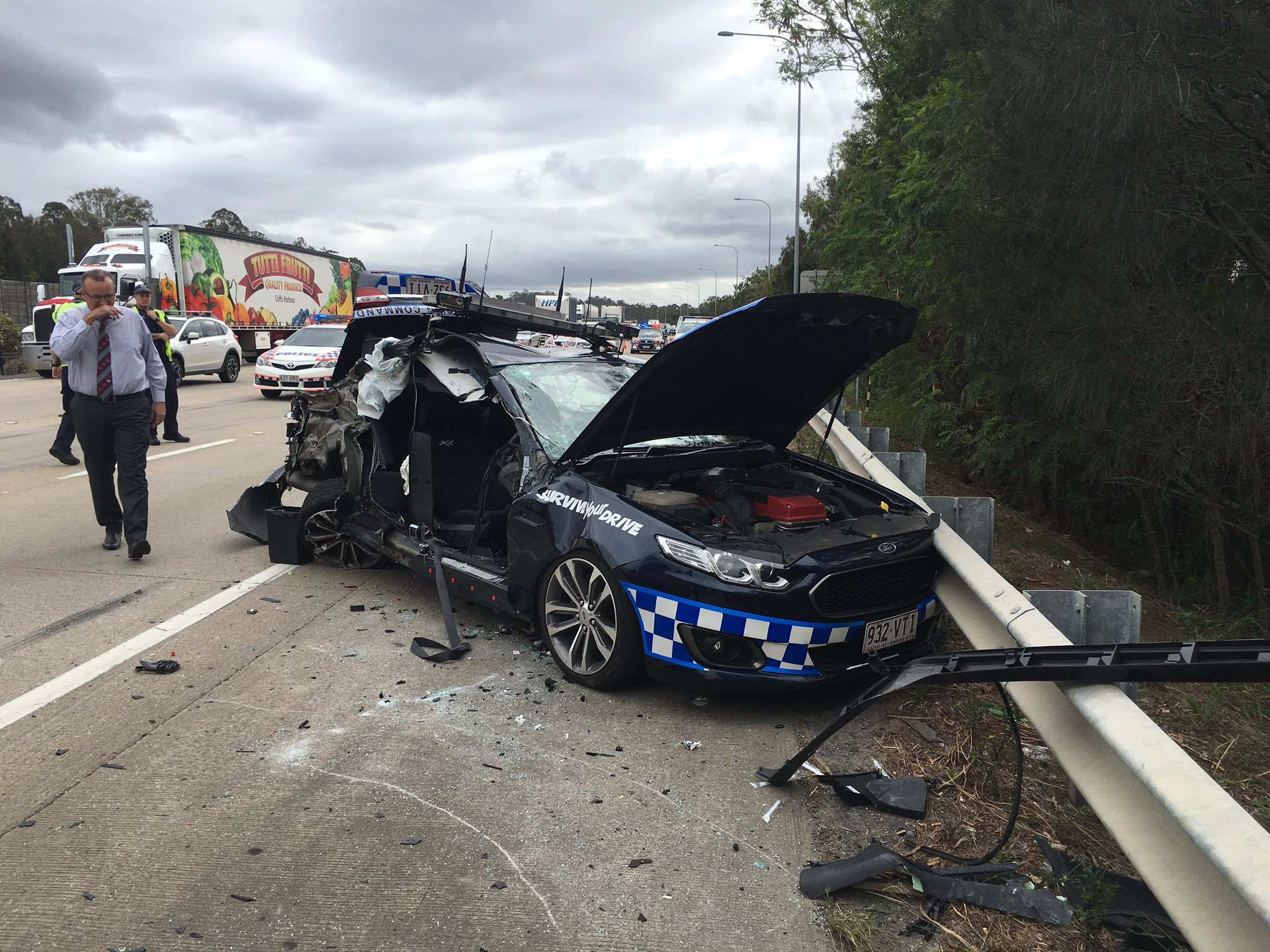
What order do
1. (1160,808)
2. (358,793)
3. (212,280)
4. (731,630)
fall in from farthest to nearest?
(212,280), (731,630), (358,793), (1160,808)

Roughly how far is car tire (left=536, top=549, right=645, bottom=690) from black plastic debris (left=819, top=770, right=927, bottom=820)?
1052 millimetres

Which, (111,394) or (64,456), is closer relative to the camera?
(111,394)

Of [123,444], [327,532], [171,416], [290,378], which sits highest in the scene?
[123,444]

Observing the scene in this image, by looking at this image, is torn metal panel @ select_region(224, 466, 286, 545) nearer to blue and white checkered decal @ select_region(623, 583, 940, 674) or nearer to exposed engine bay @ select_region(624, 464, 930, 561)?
exposed engine bay @ select_region(624, 464, 930, 561)

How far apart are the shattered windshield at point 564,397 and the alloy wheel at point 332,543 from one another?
6.31 feet

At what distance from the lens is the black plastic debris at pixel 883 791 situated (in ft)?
11.1

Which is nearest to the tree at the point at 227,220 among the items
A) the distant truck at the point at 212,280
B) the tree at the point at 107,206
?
the tree at the point at 107,206

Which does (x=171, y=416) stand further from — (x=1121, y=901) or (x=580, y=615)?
(x=1121, y=901)

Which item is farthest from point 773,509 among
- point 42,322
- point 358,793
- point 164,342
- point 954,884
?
point 42,322

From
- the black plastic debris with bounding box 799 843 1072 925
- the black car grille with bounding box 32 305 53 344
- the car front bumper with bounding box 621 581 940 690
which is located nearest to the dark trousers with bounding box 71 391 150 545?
the car front bumper with bounding box 621 581 940 690

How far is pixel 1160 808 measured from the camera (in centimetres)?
222

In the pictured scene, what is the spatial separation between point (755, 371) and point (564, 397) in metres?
1.15

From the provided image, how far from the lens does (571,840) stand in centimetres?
320

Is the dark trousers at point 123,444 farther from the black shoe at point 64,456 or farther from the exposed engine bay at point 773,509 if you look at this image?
the black shoe at point 64,456
